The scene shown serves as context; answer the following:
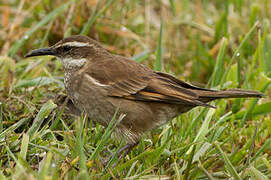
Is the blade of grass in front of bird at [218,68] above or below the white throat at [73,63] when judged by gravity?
above

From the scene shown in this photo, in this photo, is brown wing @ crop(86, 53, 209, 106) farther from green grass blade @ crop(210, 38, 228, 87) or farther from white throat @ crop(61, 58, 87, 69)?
green grass blade @ crop(210, 38, 228, 87)

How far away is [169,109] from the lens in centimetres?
516

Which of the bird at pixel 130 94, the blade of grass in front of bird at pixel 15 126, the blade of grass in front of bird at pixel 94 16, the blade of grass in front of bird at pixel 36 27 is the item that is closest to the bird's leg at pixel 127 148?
the bird at pixel 130 94

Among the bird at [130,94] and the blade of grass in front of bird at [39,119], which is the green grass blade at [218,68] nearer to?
the bird at [130,94]

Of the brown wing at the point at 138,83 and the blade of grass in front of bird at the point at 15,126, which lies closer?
the blade of grass in front of bird at the point at 15,126

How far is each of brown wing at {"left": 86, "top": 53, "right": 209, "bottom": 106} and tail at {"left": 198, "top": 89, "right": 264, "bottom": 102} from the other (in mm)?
122

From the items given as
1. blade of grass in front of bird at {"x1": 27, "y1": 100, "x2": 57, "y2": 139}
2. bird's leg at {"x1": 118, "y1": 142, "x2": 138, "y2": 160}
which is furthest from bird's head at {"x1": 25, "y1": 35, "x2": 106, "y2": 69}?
bird's leg at {"x1": 118, "y1": 142, "x2": 138, "y2": 160}

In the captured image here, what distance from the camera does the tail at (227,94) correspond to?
4934mm

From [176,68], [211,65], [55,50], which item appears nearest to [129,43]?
[176,68]

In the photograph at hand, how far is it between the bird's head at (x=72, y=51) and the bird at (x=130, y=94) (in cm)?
2

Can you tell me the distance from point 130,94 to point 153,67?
1681 millimetres

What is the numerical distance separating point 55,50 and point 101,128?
112 centimetres

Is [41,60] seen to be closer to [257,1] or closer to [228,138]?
[228,138]

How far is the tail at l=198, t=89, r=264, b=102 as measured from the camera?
4934 millimetres
